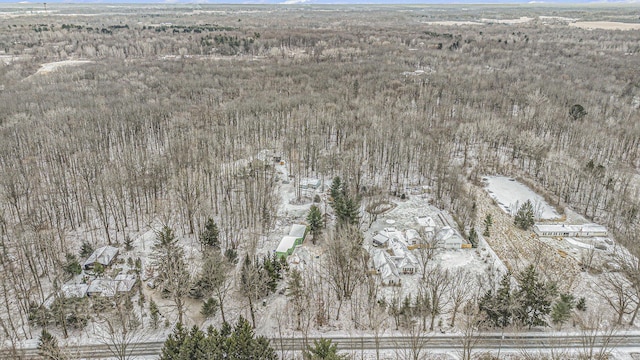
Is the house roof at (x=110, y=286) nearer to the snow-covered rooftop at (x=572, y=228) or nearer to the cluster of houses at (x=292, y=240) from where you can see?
the cluster of houses at (x=292, y=240)

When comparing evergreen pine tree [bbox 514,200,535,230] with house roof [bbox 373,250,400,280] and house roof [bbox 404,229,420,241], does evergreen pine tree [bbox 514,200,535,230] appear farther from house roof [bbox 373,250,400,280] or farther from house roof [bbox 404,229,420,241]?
house roof [bbox 373,250,400,280]

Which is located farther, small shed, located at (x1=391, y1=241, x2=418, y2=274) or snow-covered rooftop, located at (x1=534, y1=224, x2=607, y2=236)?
snow-covered rooftop, located at (x1=534, y1=224, x2=607, y2=236)

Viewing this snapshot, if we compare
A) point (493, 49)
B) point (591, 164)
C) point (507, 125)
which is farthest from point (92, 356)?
point (493, 49)

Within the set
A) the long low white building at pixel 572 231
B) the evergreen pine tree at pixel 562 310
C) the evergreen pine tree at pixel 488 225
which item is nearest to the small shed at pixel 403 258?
the evergreen pine tree at pixel 488 225

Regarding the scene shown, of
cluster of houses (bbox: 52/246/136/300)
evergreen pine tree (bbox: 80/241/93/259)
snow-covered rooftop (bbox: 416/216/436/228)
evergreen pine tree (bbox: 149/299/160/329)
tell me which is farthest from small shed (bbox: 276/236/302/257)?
evergreen pine tree (bbox: 80/241/93/259)

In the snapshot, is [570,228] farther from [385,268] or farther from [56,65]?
[56,65]

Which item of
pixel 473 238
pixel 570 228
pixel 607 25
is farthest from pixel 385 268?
pixel 607 25

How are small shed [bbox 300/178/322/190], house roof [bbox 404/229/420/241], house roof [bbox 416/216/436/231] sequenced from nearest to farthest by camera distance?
house roof [bbox 404/229/420/241], house roof [bbox 416/216/436/231], small shed [bbox 300/178/322/190]
